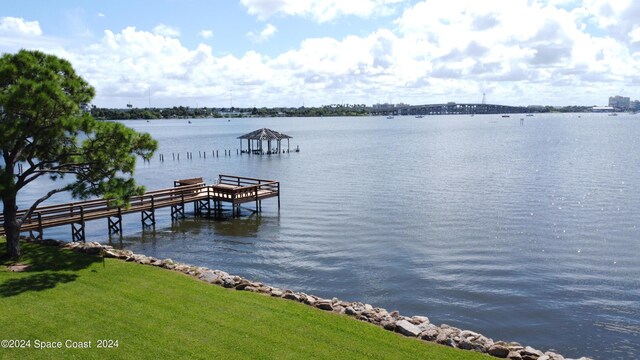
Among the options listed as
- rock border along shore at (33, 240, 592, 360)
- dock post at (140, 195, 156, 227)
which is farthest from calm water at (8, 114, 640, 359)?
rock border along shore at (33, 240, 592, 360)

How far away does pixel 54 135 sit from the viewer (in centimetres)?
1808

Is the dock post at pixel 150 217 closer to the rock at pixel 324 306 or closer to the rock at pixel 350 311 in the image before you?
the rock at pixel 324 306

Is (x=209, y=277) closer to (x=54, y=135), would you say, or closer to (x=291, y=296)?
(x=291, y=296)

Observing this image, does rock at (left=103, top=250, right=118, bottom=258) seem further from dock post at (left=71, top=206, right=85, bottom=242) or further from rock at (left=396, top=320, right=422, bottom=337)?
dock post at (left=71, top=206, right=85, bottom=242)

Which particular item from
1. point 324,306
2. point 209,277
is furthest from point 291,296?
point 209,277

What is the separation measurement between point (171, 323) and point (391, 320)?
6146mm

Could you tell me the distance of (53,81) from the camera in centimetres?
1744

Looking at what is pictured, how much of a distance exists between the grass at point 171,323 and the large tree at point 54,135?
322 centimetres

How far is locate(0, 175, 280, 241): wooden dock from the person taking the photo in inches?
1176

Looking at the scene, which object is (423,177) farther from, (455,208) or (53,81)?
(53,81)

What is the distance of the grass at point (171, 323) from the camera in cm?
1220

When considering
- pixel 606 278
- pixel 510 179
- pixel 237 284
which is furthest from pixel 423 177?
pixel 237 284

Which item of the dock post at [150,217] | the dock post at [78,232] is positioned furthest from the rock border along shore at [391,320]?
the dock post at [150,217]

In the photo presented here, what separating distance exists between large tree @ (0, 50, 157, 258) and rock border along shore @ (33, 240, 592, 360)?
2.85m
